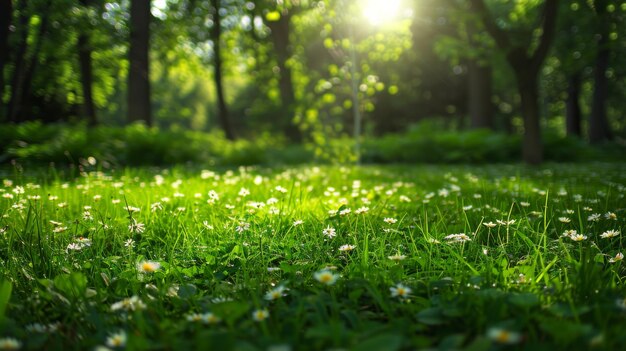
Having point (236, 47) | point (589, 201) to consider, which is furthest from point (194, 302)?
point (236, 47)

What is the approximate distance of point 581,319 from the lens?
5.18ft

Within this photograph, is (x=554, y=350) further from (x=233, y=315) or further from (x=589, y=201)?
(x=589, y=201)

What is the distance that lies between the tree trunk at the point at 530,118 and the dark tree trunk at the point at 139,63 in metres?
9.07

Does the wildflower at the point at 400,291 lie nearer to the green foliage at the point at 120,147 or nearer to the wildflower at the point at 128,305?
the wildflower at the point at 128,305

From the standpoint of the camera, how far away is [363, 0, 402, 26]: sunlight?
28.5 ft

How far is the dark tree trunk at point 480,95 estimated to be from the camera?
15.9m

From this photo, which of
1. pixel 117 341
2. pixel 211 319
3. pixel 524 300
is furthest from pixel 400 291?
pixel 117 341

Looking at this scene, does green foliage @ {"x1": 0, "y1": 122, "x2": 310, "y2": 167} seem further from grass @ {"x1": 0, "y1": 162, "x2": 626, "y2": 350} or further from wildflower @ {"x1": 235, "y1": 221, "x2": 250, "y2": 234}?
wildflower @ {"x1": 235, "y1": 221, "x2": 250, "y2": 234}

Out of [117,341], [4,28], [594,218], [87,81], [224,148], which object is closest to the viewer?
[117,341]

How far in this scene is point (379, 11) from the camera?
29.6 feet

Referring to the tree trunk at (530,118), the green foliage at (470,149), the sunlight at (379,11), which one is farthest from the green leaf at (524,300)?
the green foliage at (470,149)

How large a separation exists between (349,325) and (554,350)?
28.8 inches

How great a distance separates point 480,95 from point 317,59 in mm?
14259

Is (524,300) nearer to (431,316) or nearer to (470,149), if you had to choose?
(431,316)
